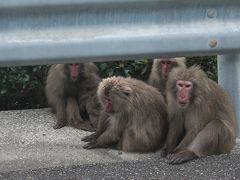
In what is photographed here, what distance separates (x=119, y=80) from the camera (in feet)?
18.0

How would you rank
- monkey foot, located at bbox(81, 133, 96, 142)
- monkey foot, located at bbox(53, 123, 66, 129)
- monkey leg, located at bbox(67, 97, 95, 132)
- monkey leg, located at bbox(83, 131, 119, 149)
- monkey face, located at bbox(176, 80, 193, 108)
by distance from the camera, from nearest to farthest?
1. monkey face, located at bbox(176, 80, 193, 108)
2. monkey leg, located at bbox(83, 131, 119, 149)
3. monkey foot, located at bbox(81, 133, 96, 142)
4. monkey foot, located at bbox(53, 123, 66, 129)
5. monkey leg, located at bbox(67, 97, 95, 132)

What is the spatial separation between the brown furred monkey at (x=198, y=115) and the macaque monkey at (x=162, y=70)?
5.21ft

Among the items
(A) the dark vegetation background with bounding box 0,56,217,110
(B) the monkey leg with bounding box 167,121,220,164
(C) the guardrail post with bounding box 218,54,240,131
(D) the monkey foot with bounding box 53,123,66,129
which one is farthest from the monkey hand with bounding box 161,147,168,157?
(A) the dark vegetation background with bounding box 0,56,217,110

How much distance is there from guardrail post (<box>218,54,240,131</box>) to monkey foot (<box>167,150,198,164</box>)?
0.59 meters

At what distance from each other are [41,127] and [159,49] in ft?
6.89

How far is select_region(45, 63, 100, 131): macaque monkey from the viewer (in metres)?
6.58

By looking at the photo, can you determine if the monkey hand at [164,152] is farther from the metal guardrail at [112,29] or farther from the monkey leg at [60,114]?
the monkey leg at [60,114]

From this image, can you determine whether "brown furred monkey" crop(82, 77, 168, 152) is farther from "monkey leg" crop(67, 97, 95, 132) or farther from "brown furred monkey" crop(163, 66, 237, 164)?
"monkey leg" crop(67, 97, 95, 132)

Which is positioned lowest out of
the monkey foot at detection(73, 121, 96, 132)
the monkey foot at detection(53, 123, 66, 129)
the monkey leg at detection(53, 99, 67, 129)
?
the monkey foot at detection(73, 121, 96, 132)

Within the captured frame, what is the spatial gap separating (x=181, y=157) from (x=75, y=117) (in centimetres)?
223

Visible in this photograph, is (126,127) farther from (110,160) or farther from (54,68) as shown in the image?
(54,68)

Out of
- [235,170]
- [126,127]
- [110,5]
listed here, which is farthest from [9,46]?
[126,127]

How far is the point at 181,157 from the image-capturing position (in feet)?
14.2

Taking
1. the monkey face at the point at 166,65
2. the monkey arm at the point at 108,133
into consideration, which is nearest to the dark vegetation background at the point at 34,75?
the monkey face at the point at 166,65
